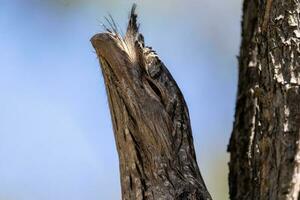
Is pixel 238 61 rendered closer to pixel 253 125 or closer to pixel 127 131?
pixel 253 125

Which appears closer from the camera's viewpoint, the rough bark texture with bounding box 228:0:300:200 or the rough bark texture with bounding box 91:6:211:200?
the rough bark texture with bounding box 228:0:300:200

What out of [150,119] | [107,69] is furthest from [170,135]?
[107,69]

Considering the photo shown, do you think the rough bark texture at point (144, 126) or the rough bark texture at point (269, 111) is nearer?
the rough bark texture at point (269, 111)

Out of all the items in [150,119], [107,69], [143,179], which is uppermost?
[107,69]
